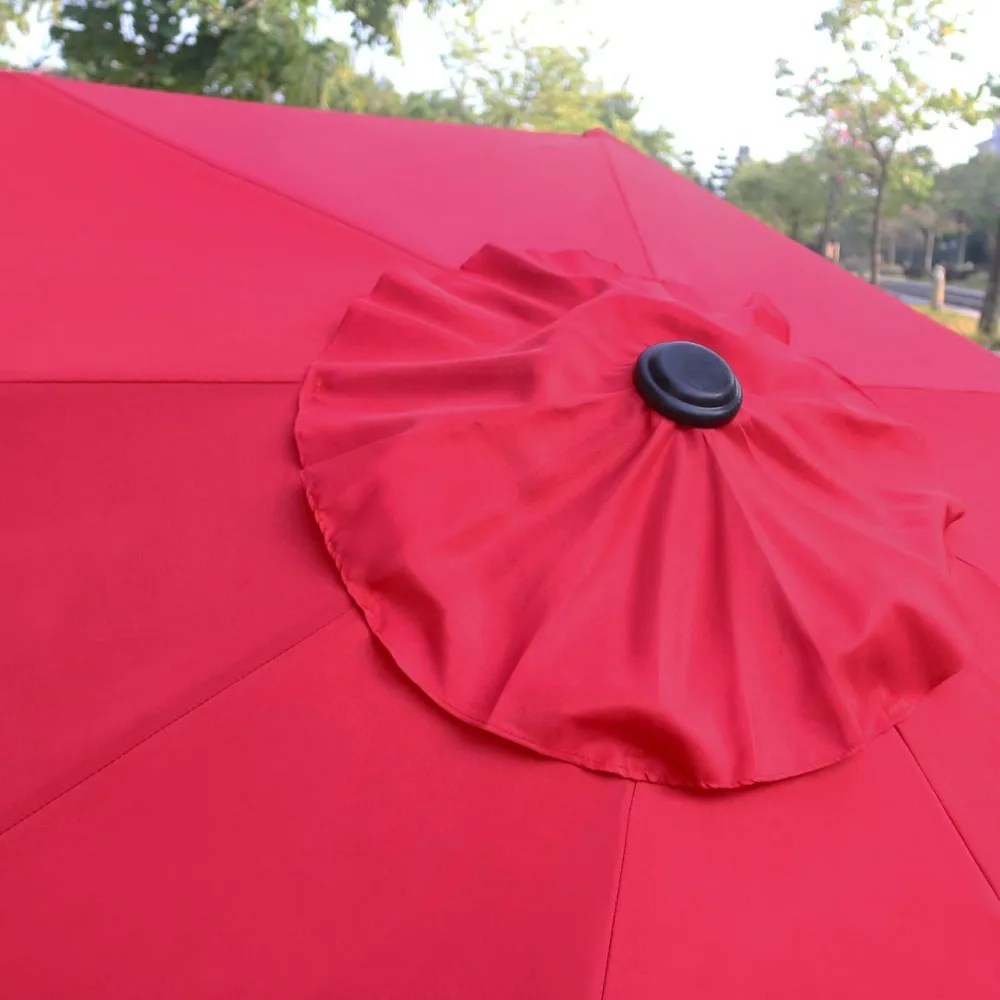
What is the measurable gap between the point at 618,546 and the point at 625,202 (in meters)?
1.08

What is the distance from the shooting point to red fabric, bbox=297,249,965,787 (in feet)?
3.12

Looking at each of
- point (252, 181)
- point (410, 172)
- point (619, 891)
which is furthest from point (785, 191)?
point (619, 891)

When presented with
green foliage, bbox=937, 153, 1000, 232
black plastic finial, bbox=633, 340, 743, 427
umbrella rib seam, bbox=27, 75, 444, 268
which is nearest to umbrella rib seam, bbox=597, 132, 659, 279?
umbrella rib seam, bbox=27, 75, 444, 268

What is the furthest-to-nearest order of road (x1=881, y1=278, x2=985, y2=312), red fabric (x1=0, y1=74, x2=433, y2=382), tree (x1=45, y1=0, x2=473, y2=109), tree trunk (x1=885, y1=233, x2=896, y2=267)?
tree trunk (x1=885, y1=233, x2=896, y2=267) → road (x1=881, y1=278, x2=985, y2=312) → tree (x1=45, y1=0, x2=473, y2=109) → red fabric (x1=0, y1=74, x2=433, y2=382)

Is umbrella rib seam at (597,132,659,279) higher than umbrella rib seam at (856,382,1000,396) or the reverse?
higher

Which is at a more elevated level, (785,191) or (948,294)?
(785,191)

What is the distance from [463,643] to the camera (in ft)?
3.15

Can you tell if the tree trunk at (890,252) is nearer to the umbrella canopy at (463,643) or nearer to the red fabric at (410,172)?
the red fabric at (410,172)

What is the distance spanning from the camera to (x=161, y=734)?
0.89m

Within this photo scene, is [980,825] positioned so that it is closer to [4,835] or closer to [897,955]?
[897,955]

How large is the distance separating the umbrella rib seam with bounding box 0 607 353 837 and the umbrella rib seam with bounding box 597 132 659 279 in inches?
38.8

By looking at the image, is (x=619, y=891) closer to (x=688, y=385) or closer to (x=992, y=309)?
(x=688, y=385)

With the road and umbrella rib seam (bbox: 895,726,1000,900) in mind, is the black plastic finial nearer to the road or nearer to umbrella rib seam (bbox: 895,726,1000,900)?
umbrella rib seam (bbox: 895,726,1000,900)

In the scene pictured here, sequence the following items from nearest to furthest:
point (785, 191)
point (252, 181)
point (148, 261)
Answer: point (148, 261) → point (252, 181) → point (785, 191)
